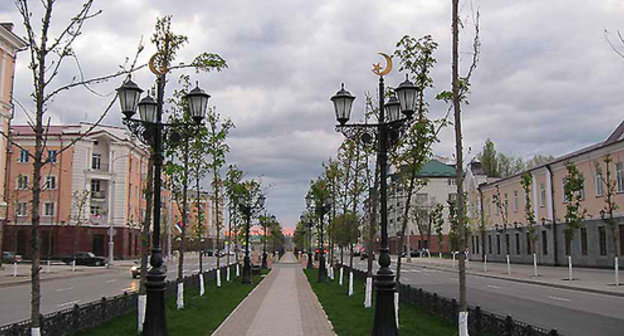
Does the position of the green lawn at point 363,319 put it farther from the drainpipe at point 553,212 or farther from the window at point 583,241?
the drainpipe at point 553,212

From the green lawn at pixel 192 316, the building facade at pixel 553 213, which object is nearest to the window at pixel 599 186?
the building facade at pixel 553 213

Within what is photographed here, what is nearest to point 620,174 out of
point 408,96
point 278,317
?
point 278,317

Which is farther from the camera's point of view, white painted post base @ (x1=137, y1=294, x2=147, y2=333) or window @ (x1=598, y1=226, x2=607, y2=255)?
window @ (x1=598, y1=226, x2=607, y2=255)

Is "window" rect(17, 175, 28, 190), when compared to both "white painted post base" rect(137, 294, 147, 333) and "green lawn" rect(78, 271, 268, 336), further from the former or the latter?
"white painted post base" rect(137, 294, 147, 333)

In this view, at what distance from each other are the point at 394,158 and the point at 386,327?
7.87 m

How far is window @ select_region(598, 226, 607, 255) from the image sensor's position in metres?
39.4

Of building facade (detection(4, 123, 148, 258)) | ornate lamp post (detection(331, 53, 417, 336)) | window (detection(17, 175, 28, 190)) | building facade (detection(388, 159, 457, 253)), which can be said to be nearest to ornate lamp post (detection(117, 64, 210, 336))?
ornate lamp post (detection(331, 53, 417, 336))

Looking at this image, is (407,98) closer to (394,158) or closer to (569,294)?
(394,158)

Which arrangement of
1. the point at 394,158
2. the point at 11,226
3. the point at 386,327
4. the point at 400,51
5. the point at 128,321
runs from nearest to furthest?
the point at 386,327 → the point at 128,321 → the point at 400,51 → the point at 394,158 → the point at 11,226

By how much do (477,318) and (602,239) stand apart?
1294 inches

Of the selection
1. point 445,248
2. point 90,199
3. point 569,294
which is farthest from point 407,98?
point 445,248

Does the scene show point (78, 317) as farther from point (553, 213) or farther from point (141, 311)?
point (553, 213)

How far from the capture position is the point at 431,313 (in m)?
15.3

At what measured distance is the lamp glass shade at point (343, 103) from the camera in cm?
1173
